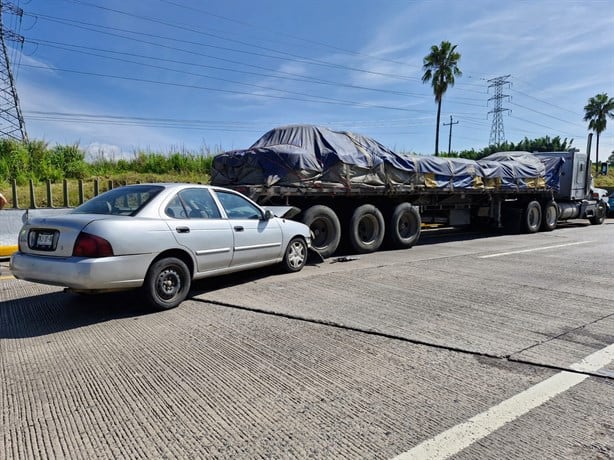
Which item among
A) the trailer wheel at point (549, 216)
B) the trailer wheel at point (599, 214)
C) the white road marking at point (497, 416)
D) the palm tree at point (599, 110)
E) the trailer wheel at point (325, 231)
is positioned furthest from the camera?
the palm tree at point (599, 110)

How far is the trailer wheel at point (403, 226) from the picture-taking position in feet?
35.9

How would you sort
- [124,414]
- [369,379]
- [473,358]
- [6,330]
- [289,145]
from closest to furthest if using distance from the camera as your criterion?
[124,414] → [369,379] → [473,358] → [6,330] → [289,145]

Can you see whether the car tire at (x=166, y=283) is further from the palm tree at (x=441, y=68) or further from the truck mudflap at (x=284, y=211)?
the palm tree at (x=441, y=68)

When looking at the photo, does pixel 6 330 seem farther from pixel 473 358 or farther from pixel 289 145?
pixel 289 145

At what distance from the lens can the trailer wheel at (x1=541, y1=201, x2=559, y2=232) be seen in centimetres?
1617

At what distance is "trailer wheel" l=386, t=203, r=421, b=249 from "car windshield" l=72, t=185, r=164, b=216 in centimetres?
659

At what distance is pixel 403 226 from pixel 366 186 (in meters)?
1.95

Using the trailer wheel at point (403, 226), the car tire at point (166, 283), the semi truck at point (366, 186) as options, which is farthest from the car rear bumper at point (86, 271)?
the trailer wheel at point (403, 226)

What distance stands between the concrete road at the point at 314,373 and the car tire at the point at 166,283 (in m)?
0.16

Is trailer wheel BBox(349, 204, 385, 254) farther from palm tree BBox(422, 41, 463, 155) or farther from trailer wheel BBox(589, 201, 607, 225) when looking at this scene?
palm tree BBox(422, 41, 463, 155)

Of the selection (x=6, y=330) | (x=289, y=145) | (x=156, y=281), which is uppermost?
(x=289, y=145)

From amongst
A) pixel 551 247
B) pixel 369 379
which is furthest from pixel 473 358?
pixel 551 247

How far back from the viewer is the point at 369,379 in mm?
3418

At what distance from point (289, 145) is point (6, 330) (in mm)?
6222
